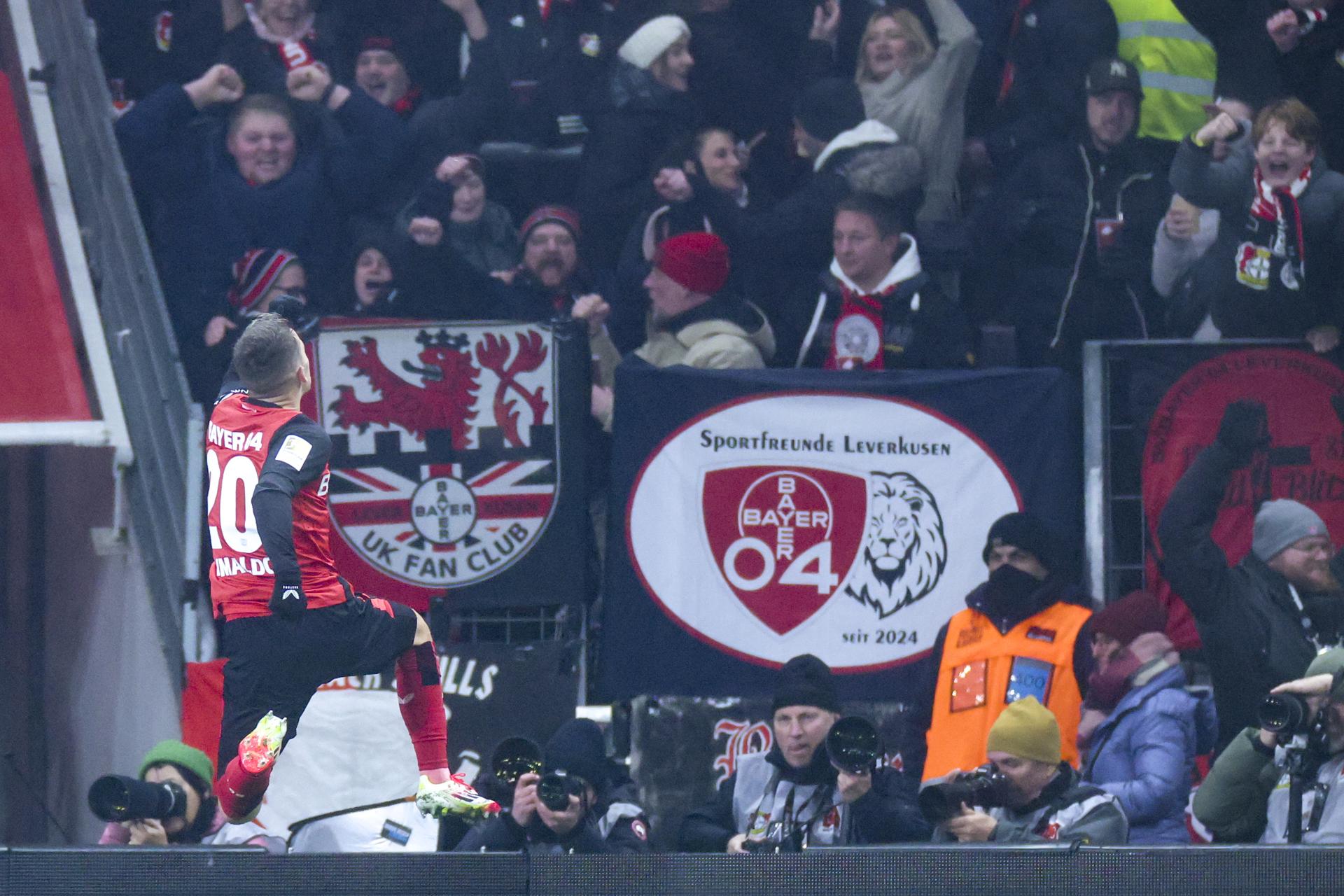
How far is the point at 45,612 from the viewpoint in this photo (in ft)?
32.7

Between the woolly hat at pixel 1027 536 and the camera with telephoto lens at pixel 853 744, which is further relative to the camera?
the woolly hat at pixel 1027 536

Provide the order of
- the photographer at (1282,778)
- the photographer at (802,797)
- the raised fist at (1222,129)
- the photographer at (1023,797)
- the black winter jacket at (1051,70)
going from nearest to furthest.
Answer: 1. the photographer at (1282,778)
2. the photographer at (1023,797)
3. the photographer at (802,797)
4. the raised fist at (1222,129)
5. the black winter jacket at (1051,70)

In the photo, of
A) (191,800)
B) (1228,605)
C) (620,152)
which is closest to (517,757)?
(191,800)

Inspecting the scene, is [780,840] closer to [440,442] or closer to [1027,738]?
[1027,738]

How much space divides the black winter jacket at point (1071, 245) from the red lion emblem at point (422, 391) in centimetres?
230

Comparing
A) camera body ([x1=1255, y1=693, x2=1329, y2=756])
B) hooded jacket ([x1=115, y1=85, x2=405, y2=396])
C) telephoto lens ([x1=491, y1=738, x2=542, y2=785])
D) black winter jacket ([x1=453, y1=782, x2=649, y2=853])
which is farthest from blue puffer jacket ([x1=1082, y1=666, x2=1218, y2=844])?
hooded jacket ([x1=115, y1=85, x2=405, y2=396])

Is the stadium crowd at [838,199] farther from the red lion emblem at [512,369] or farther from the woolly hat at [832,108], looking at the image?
the red lion emblem at [512,369]

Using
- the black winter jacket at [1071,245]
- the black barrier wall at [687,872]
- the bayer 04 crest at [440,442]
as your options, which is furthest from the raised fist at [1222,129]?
the black barrier wall at [687,872]

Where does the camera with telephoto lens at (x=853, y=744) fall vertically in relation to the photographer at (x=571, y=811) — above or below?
above

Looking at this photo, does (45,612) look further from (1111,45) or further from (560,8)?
(1111,45)

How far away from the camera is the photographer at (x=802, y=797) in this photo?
6738 mm

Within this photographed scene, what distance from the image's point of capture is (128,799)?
6684 mm

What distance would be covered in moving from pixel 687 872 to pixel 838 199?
4.53 meters

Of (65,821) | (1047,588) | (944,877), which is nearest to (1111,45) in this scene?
(1047,588)
